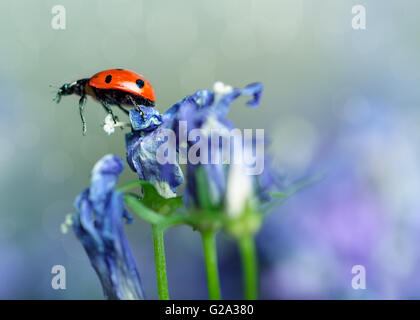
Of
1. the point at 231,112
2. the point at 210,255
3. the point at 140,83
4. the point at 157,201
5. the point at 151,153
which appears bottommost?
the point at 210,255

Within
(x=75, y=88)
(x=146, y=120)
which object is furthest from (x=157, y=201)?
(x=75, y=88)

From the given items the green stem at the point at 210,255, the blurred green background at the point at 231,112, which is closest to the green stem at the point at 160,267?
the green stem at the point at 210,255

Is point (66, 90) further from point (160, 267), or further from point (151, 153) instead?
point (160, 267)

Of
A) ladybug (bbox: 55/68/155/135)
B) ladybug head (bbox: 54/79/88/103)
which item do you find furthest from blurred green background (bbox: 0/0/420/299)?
ladybug head (bbox: 54/79/88/103)

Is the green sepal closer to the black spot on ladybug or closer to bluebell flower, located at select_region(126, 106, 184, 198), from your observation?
bluebell flower, located at select_region(126, 106, 184, 198)

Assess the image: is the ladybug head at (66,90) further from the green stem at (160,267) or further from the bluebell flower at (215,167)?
the green stem at (160,267)

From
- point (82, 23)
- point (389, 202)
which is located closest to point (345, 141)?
point (389, 202)

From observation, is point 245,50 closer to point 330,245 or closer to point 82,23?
point 82,23
